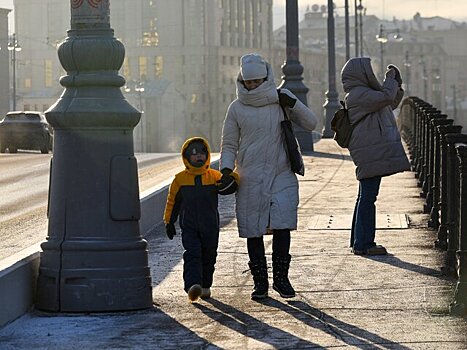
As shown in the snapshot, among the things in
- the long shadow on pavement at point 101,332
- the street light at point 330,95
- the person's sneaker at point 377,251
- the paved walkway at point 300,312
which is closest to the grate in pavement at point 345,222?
the paved walkway at point 300,312

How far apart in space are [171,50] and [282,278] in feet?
407

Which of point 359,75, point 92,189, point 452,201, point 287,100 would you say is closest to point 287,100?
point 287,100

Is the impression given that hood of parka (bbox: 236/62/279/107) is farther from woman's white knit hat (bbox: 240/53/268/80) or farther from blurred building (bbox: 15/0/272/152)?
blurred building (bbox: 15/0/272/152)

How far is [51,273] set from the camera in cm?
904

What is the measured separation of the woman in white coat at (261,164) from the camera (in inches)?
374

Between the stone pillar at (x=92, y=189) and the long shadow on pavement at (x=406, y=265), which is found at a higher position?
the stone pillar at (x=92, y=189)

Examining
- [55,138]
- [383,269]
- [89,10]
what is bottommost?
[383,269]

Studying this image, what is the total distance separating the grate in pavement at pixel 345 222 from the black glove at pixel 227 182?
15.7 feet

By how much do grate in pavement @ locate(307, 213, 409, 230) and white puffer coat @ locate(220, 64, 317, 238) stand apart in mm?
4557

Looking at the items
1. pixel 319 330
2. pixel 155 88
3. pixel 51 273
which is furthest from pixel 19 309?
pixel 155 88

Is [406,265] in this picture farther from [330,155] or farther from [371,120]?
[330,155]

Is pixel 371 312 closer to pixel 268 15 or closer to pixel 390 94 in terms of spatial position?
pixel 390 94

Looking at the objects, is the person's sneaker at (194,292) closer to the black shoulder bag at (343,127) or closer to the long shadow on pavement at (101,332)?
the long shadow on pavement at (101,332)

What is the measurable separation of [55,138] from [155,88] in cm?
11849
